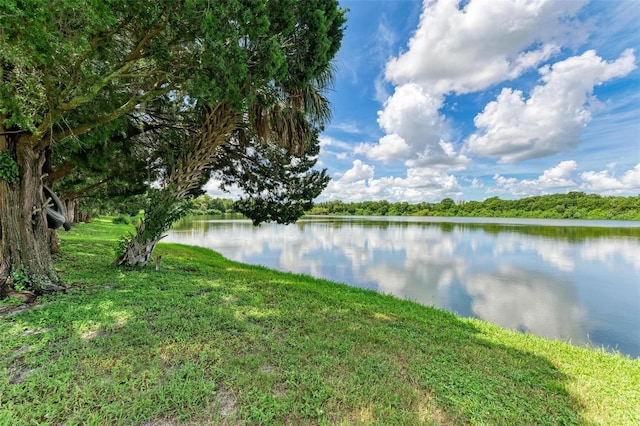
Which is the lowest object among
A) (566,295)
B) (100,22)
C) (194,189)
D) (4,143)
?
(566,295)

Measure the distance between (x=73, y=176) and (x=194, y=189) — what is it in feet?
12.0

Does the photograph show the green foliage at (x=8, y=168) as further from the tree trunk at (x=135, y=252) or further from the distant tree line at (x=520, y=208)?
the distant tree line at (x=520, y=208)

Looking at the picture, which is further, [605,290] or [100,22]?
[605,290]

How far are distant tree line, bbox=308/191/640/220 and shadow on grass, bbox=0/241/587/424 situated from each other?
238ft

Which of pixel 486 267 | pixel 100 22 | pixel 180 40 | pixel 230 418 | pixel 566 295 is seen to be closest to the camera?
pixel 230 418

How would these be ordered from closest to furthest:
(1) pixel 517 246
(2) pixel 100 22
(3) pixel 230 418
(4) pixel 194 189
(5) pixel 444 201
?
(3) pixel 230 418
(2) pixel 100 22
(4) pixel 194 189
(1) pixel 517 246
(5) pixel 444 201

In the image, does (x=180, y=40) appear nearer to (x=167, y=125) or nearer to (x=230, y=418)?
(x=167, y=125)

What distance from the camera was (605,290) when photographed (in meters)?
8.85

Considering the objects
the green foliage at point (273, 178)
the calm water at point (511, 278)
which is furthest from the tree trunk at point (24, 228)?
the calm water at point (511, 278)

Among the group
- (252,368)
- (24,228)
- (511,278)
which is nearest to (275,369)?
(252,368)

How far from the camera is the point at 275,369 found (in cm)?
265

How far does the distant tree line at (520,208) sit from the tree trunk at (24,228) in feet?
251

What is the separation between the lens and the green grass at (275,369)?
2096 mm

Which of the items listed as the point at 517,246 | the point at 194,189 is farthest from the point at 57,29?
the point at 517,246
